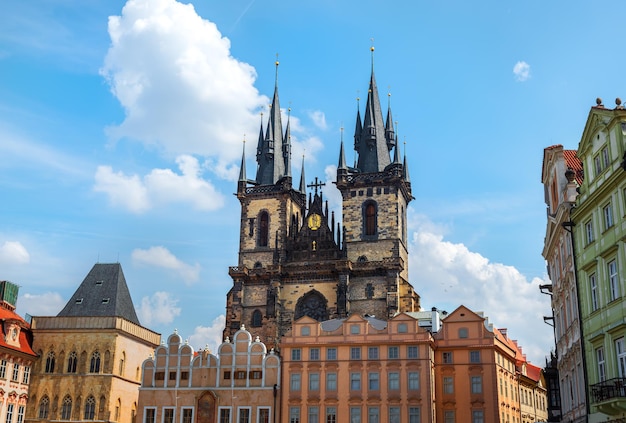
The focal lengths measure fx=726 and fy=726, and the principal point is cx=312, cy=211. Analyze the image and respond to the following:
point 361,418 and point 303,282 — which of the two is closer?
point 361,418

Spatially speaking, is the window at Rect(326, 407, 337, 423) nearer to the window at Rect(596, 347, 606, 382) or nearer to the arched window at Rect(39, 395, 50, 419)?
the arched window at Rect(39, 395, 50, 419)

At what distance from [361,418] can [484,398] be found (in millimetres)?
8187

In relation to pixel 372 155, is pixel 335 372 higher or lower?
lower

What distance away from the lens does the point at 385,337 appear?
49312mm

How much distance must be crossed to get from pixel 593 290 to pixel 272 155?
5389 centimetres

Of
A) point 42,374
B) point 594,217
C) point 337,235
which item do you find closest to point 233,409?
point 42,374

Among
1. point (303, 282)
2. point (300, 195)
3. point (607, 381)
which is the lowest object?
point (607, 381)

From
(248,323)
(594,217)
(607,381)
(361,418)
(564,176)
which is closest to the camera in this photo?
(607,381)

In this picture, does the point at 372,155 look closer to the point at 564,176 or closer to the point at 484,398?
the point at 484,398

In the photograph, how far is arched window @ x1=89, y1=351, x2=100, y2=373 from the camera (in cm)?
5403

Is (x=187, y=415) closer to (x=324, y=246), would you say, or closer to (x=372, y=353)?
(x=372, y=353)

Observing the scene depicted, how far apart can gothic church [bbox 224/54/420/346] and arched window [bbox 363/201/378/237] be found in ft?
0.32

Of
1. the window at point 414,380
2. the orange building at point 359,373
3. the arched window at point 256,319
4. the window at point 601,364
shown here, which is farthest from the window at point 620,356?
the arched window at point 256,319

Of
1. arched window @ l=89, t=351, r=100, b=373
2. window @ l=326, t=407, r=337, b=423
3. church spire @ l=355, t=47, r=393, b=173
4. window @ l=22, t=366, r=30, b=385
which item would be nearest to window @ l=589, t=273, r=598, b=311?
window @ l=326, t=407, r=337, b=423
